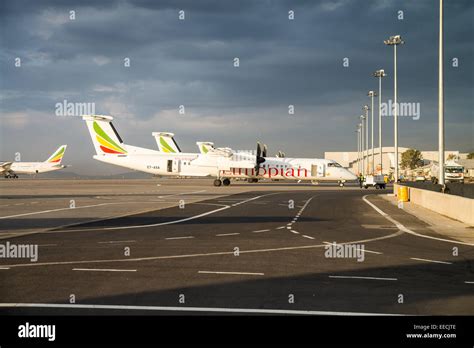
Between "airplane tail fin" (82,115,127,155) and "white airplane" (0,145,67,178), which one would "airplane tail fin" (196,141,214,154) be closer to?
"airplane tail fin" (82,115,127,155)

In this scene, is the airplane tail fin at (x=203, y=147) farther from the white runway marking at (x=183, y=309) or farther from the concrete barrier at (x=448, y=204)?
the white runway marking at (x=183, y=309)

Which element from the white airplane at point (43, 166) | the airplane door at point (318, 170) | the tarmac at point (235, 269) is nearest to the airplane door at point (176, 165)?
the airplane door at point (318, 170)

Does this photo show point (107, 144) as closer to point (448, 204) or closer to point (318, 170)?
point (318, 170)

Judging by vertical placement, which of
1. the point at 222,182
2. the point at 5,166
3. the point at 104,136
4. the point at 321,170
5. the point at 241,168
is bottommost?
the point at 222,182

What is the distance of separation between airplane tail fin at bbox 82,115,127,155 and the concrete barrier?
158 feet

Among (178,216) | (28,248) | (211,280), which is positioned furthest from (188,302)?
(178,216)

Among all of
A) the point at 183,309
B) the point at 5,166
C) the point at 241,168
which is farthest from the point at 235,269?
the point at 5,166

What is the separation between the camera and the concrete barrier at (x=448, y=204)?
24.1m

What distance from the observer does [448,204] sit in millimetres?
28406

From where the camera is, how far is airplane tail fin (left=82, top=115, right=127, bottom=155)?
7456cm

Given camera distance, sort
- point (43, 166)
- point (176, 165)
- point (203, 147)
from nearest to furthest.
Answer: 1. point (176, 165)
2. point (203, 147)
3. point (43, 166)

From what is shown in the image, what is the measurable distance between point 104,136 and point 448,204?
57094 mm
